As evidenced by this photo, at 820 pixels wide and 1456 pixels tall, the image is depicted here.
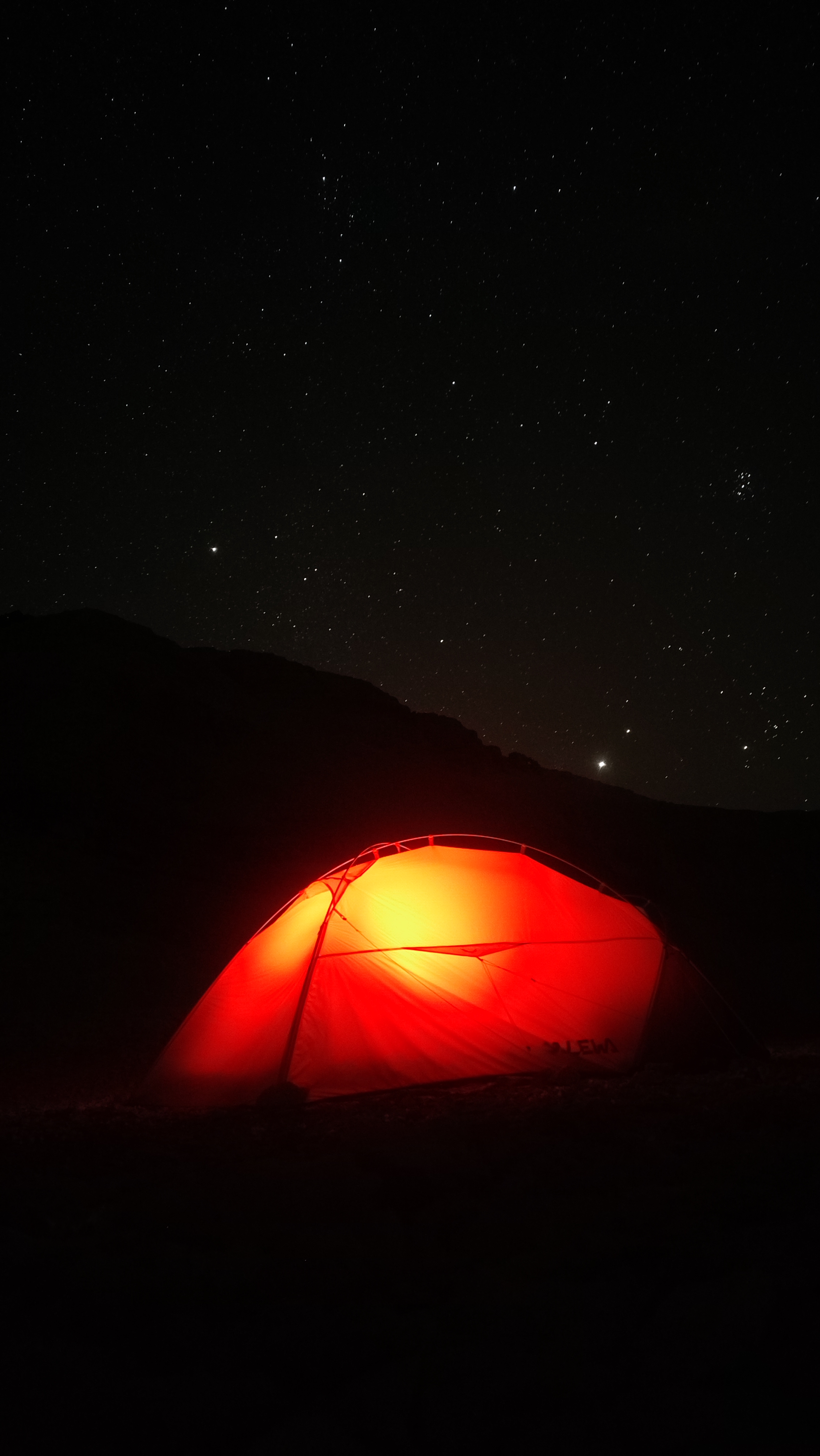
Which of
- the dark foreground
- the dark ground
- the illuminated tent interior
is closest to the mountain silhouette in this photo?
the dark ground

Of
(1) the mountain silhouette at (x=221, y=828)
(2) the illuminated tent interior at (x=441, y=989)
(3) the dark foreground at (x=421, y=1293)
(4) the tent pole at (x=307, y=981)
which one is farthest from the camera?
(1) the mountain silhouette at (x=221, y=828)

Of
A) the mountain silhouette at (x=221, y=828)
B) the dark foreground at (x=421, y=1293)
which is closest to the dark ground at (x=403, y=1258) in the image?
the dark foreground at (x=421, y=1293)

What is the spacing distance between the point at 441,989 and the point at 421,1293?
5.00 meters

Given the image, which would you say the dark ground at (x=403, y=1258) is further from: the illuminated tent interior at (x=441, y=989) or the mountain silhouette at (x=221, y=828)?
the mountain silhouette at (x=221, y=828)

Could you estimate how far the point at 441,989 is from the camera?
28.6 ft

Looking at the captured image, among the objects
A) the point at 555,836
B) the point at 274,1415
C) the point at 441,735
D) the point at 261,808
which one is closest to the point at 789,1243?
the point at 274,1415

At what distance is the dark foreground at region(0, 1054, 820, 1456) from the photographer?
2.88 m

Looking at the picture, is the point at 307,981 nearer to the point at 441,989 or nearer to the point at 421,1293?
the point at 441,989

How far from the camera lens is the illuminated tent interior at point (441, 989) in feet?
26.7

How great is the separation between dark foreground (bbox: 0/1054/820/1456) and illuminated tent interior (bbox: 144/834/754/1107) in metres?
1.87

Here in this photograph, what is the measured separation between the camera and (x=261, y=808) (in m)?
24.9

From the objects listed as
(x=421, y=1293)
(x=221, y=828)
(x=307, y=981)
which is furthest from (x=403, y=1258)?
(x=221, y=828)

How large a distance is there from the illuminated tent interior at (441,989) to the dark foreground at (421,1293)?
1.87 meters

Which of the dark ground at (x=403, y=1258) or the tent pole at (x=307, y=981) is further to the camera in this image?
the tent pole at (x=307, y=981)
